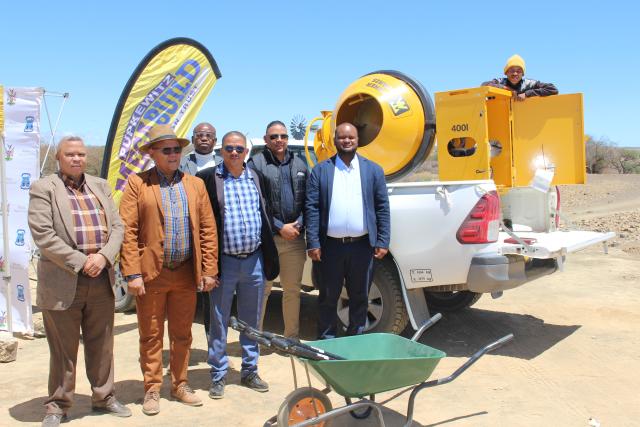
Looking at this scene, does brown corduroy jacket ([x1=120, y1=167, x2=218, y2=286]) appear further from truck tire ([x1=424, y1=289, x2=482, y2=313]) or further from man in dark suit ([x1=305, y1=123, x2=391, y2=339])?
truck tire ([x1=424, y1=289, x2=482, y2=313])

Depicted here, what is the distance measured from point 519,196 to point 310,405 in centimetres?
368

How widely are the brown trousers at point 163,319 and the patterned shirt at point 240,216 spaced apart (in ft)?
1.20

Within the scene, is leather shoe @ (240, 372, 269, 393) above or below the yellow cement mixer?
below

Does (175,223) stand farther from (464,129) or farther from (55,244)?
(464,129)

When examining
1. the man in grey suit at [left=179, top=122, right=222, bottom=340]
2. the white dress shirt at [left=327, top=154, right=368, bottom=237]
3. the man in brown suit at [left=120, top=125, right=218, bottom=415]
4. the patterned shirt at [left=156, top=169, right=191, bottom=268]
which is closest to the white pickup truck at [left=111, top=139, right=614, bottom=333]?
the white dress shirt at [left=327, top=154, right=368, bottom=237]

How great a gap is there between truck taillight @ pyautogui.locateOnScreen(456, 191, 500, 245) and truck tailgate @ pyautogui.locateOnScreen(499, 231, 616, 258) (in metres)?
0.16

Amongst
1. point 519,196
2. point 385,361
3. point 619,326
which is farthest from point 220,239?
point 619,326

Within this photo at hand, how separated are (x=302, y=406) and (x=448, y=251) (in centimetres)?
210

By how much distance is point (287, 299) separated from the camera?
5648 mm

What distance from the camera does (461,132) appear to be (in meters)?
5.90

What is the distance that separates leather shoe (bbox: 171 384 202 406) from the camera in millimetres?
4531

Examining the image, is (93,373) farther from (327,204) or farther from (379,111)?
(379,111)

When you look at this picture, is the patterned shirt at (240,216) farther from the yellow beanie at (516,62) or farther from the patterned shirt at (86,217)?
the yellow beanie at (516,62)

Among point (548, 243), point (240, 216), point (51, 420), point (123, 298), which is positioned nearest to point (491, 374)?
point (548, 243)
